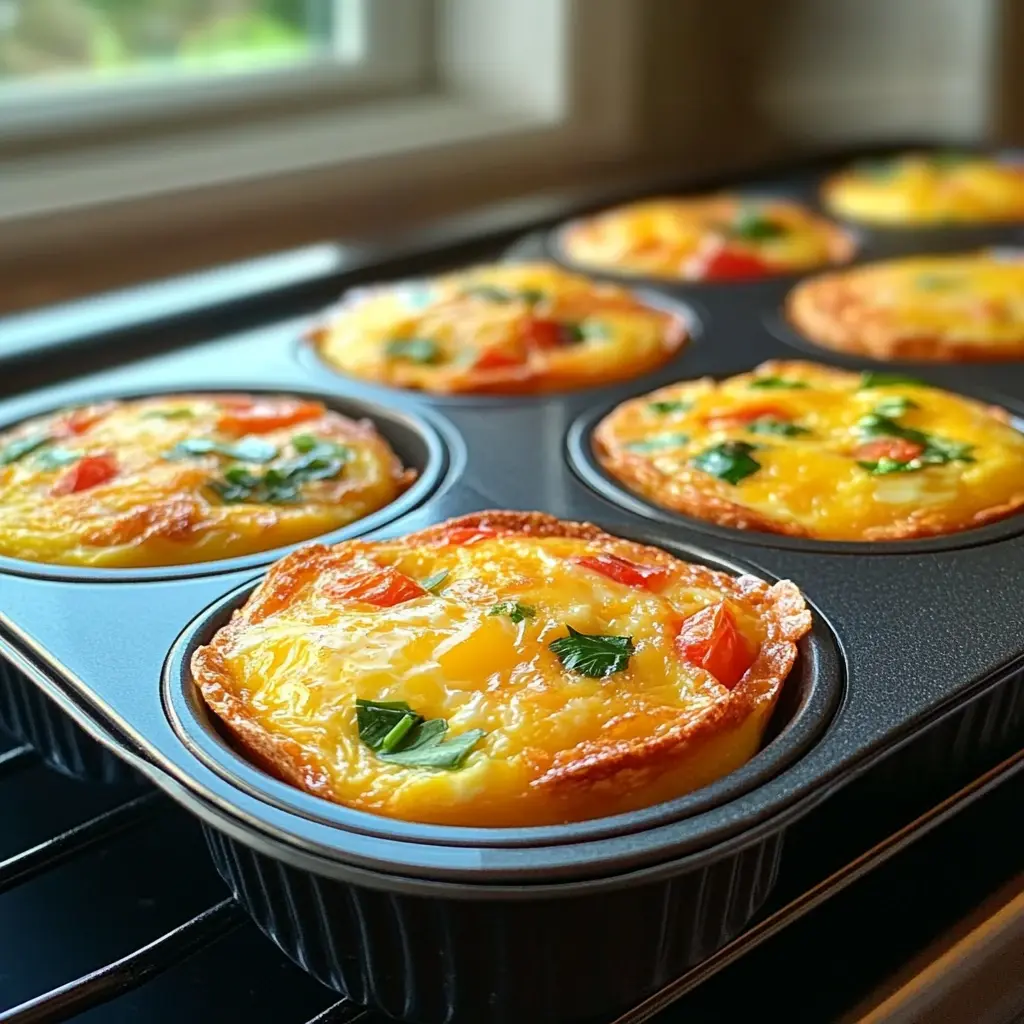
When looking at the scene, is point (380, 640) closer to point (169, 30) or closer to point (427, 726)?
point (427, 726)

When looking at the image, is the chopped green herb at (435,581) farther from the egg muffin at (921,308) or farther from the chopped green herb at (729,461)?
the egg muffin at (921,308)

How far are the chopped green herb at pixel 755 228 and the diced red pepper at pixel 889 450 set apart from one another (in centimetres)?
106

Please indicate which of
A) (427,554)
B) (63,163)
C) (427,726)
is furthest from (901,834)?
(63,163)

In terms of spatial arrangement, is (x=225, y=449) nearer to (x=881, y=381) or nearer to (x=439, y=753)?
(x=439, y=753)

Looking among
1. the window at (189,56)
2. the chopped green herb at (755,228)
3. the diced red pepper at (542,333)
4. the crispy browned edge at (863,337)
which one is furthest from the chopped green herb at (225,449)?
the window at (189,56)

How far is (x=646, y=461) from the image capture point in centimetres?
173

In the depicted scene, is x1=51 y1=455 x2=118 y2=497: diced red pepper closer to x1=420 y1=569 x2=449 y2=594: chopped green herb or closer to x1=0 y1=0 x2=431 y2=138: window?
x1=420 y1=569 x2=449 y2=594: chopped green herb

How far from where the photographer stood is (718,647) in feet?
4.25

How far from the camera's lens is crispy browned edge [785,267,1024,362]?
84.5 inches

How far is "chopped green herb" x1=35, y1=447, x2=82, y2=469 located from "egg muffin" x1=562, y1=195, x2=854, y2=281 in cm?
123

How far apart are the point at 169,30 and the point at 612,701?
2.56 metres

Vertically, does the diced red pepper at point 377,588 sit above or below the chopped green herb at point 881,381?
below

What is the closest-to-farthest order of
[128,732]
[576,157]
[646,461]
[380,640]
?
[128,732]
[380,640]
[646,461]
[576,157]

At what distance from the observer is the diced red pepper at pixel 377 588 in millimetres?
1388
